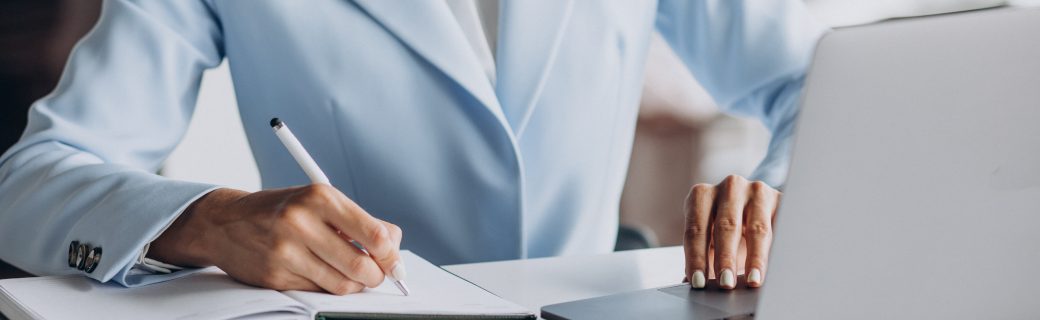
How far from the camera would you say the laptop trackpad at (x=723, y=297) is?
69 centimetres

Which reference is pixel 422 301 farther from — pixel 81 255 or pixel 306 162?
pixel 81 255

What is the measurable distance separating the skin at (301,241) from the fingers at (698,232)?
0.84ft

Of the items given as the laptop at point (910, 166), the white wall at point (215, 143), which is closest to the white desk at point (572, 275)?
the laptop at point (910, 166)

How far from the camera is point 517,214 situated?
114 cm

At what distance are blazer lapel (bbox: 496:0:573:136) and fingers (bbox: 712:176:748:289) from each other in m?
0.35

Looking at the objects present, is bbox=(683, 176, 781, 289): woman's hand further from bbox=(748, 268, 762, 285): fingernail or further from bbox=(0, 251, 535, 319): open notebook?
bbox=(0, 251, 535, 319): open notebook

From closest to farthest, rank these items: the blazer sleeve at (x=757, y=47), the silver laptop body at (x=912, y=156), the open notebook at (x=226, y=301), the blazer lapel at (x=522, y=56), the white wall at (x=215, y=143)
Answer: the silver laptop body at (x=912, y=156) < the open notebook at (x=226, y=301) < the blazer lapel at (x=522, y=56) < the blazer sleeve at (x=757, y=47) < the white wall at (x=215, y=143)

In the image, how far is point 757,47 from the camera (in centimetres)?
130

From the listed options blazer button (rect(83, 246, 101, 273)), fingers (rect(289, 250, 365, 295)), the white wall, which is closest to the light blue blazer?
blazer button (rect(83, 246, 101, 273))

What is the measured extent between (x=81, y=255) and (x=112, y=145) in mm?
287

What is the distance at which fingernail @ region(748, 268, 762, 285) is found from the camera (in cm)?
76

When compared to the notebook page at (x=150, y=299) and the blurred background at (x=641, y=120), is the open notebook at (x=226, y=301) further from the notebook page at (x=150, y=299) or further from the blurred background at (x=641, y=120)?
the blurred background at (x=641, y=120)

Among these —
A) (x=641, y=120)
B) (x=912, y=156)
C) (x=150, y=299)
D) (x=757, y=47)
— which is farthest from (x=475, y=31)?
(x=641, y=120)

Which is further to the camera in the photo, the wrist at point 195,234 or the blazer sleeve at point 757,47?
the blazer sleeve at point 757,47
